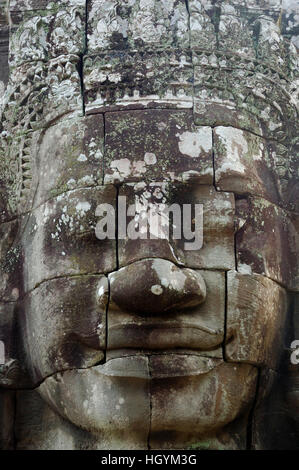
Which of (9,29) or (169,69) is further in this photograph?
(9,29)

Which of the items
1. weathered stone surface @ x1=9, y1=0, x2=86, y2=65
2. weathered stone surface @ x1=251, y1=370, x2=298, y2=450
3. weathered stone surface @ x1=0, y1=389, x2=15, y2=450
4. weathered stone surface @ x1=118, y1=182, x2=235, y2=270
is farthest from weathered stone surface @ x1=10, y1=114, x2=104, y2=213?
weathered stone surface @ x1=251, y1=370, x2=298, y2=450

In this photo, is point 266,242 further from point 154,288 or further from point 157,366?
point 157,366

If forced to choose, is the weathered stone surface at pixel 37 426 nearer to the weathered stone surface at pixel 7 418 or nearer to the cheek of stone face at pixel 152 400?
the weathered stone surface at pixel 7 418

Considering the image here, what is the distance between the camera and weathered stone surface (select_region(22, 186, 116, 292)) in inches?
252

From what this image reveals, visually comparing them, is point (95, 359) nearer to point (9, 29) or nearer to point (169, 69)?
point (169, 69)

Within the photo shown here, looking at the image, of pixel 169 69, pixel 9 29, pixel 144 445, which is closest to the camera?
pixel 144 445

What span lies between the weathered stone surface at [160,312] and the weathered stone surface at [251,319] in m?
0.09

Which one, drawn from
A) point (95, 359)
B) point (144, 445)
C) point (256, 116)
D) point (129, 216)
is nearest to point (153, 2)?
point (256, 116)

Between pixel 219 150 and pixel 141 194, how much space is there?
0.59m

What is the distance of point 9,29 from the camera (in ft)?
24.7

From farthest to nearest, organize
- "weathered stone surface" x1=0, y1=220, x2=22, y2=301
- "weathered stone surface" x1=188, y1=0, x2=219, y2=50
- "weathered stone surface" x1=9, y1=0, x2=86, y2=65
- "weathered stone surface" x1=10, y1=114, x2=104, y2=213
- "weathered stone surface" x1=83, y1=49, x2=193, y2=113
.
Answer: "weathered stone surface" x1=9, y1=0, x2=86, y2=65 → "weathered stone surface" x1=188, y1=0, x2=219, y2=50 → "weathered stone surface" x1=0, y1=220, x2=22, y2=301 → "weathered stone surface" x1=83, y1=49, x2=193, y2=113 → "weathered stone surface" x1=10, y1=114, x2=104, y2=213

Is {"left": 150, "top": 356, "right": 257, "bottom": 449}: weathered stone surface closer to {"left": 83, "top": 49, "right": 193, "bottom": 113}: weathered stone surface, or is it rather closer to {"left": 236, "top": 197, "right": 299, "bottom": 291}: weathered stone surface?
{"left": 236, "top": 197, "right": 299, "bottom": 291}: weathered stone surface

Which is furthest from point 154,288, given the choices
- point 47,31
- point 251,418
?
point 47,31

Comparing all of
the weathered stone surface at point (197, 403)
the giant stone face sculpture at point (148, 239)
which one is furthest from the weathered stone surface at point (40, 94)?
the weathered stone surface at point (197, 403)
